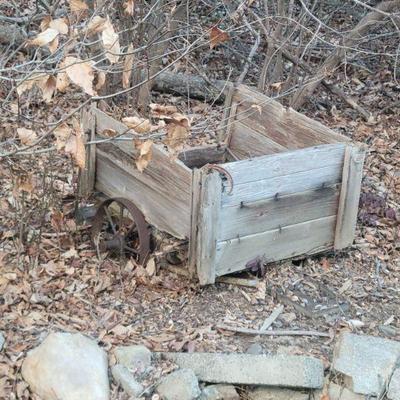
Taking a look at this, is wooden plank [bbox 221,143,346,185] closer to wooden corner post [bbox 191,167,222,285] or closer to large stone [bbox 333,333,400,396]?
wooden corner post [bbox 191,167,222,285]

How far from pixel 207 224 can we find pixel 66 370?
3.67ft

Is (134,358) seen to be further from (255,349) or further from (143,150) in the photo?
(143,150)

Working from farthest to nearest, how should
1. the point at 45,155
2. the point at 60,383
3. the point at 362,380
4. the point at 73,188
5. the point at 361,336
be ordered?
the point at 45,155
the point at 73,188
the point at 361,336
the point at 362,380
the point at 60,383

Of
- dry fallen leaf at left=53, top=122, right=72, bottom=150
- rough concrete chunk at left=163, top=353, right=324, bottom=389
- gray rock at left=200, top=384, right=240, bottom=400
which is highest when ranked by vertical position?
dry fallen leaf at left=53, top=122, right=72, bottom=150

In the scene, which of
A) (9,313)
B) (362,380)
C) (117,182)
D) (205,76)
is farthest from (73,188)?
(362,380)

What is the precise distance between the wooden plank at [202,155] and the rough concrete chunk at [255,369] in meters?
1.65

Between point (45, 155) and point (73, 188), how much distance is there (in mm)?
593

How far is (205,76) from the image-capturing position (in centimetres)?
693

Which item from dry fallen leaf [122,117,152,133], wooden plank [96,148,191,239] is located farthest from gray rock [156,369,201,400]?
dry fallen leaf [122,117,152,133]

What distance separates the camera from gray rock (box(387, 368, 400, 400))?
375 cm

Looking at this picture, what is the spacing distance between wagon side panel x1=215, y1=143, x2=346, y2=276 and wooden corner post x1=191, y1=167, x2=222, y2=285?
0.19 ft

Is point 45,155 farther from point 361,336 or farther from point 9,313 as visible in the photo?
point 361,336

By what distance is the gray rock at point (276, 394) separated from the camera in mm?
3746

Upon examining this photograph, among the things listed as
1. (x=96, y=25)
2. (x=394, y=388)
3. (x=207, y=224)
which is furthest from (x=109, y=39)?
(x=394, y=388)
